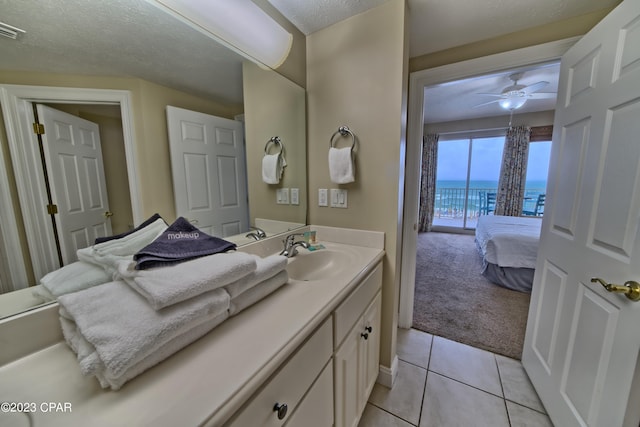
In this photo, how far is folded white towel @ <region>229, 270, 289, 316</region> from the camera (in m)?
0.69

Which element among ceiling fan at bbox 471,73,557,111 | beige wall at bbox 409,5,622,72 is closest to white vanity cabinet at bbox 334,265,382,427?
beige wall at bbox 409,5,622,72

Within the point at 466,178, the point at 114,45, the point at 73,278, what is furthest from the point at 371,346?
the point at 466,178

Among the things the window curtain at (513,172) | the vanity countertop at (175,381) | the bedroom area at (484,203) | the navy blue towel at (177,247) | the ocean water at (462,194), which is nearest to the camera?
the vanity countertop at (175,381)

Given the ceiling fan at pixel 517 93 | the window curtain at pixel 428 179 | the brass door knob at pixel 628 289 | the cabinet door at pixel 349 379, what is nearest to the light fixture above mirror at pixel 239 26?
the cabinet door at pixel 349 379

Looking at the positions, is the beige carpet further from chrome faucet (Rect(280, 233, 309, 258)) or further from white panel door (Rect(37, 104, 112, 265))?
white panel door (Rect(37, 104, 112, 265))

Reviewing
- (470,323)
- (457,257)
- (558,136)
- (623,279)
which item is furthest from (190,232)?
(457,257)

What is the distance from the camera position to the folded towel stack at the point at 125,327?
0.44 m

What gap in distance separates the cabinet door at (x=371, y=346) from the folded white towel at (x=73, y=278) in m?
1.01

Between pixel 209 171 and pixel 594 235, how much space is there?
1.73 meters

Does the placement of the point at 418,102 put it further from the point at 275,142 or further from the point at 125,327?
the point at 125,327

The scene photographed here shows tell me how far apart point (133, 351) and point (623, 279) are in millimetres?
1551

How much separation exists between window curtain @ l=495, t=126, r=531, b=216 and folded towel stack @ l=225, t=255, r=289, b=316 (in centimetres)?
553

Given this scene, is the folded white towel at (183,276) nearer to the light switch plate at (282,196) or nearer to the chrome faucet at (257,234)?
the chrome faucet at (257,234)

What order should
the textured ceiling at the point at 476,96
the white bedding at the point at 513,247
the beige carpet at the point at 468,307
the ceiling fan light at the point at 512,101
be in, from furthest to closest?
1. the ceiling fan light at the point at 512,101
2. the textured ceiling at the point at 476,96
3. the white bedding at the point at 513,247
4. the beige carpet at the point at 468,307
